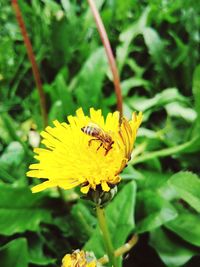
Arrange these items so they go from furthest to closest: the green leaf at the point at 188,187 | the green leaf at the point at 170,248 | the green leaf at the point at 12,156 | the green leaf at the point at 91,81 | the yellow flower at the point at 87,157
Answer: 1. the green leaf at the point at 91,81
2. the green leaf at the point at 12,156
3. the green leaf at the point at 170,248
4. the green leaf at the point at 188,187
5. the yellow flower at the point at 87,157

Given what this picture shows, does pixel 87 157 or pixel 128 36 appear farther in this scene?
pixel 128 36

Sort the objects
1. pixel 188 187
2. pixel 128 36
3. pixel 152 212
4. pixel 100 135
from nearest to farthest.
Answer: pixel 100 135 → pixel 188 187 → pixel 152 212 → pixel 128 36

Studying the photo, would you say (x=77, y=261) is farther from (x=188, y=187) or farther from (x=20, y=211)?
(x=20, y=211)

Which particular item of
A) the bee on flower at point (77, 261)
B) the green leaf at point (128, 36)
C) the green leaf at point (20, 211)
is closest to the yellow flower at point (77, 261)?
the bee on flower at point (77, 261)

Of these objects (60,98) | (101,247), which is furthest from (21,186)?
(60,98)

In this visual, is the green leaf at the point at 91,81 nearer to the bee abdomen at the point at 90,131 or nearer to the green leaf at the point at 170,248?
the green leaf at the point at 170,248

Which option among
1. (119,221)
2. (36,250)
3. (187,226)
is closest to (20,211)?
(36,250)

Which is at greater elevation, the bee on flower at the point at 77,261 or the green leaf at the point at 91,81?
the green leaf at the point at 91,81
